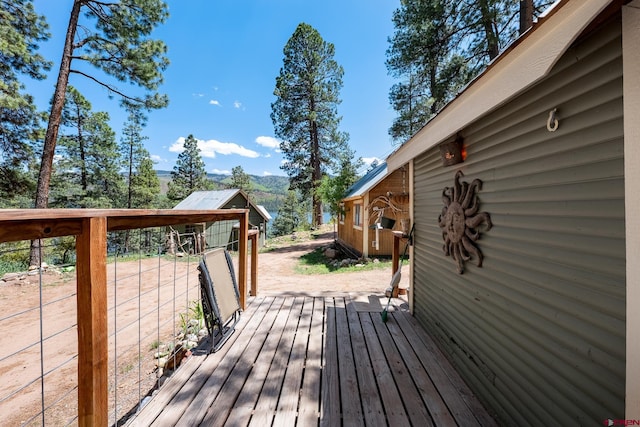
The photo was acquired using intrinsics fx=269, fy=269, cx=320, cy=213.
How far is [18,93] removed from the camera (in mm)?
8430

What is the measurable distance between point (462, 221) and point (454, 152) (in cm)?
59

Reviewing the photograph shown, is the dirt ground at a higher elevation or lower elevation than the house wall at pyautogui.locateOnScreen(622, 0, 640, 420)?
lower

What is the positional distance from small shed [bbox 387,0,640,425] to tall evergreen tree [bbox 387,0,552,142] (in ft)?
23.9

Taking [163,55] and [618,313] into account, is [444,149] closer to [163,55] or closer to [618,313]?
[618,313]

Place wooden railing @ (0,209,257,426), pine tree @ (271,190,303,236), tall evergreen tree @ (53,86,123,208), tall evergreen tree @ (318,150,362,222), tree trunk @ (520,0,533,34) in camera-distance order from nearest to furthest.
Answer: wooden railing @ (0,209,257,426), tree trunk @ (520,0,533,34), tall evergreen tree @ (318,150,362,222), tall evergreen tree @ (53,86,123,208), pine tree @ (271,190,303,236)

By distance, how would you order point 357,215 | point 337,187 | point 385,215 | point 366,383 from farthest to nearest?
point 337,187 < point 357,215 < point 385,215 < point 366,383

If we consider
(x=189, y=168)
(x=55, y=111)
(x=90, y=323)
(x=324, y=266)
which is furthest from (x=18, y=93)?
(x=189, y=168)

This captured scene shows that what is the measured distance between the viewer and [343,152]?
1934cm

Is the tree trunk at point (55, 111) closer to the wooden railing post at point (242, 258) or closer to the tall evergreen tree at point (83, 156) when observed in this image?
the tall evergreen tree at point (83, 156)

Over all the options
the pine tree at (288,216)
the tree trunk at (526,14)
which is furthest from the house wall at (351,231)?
the pine tree at (288,216)

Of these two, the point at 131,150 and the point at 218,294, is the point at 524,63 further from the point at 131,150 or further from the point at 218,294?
the point at 131,150

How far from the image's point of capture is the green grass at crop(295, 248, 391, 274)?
829 centimetres

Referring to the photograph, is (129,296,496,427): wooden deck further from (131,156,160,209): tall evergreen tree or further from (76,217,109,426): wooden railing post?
(131,156,160,209): tall evergreen tree

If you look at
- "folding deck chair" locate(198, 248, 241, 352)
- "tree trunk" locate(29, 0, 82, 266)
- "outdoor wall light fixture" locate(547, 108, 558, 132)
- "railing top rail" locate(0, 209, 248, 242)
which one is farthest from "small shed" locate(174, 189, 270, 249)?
"outdoor wall light fixture" locate(547, 108, 558, 132)
